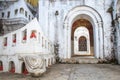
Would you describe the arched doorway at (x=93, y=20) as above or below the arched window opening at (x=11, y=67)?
above

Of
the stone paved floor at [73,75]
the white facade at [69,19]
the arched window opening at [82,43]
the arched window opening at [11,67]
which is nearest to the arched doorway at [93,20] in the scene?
the white facade at [69,19]

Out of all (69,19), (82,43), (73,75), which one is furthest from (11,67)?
(82,43)

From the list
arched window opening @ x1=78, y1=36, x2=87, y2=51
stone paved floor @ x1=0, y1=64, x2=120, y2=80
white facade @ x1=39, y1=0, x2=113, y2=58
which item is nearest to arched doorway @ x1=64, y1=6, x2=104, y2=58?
white facade @ x1=39, y1=0, x2=113, y2=58

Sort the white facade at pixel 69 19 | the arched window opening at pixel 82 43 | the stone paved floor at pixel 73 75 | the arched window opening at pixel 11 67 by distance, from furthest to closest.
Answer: the arched window opening at pixel 82 43 → the white facade at pixel 69 19 → the arched window opening at pixel 11 67 → the stone paved floor at pixel 73 75

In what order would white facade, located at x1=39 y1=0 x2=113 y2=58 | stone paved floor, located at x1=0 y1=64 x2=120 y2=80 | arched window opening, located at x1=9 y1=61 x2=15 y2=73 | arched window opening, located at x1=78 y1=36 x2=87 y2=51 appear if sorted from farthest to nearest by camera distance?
arched window opening, located at x1=78 y1=36 x2=87 y2=51
white facade, located at x1=39 y1=0 x2=113 y2=58
arched window opening, located at x1=9 y1=61 x2=15 y2=73
stone paved floor, located at x1=0 y1=64 x2=120 y2=80

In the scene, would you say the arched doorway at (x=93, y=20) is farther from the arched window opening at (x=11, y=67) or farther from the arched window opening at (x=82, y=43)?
the arched window opening at (x=82, y=43)

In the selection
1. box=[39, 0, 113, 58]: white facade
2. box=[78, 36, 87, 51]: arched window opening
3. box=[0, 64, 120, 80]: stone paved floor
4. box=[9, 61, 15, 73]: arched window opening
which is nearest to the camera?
box=[0, 64, 120, 80]: stone paved floor

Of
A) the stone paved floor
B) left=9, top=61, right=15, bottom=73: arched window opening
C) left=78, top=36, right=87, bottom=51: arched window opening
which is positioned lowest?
the stone paved floor

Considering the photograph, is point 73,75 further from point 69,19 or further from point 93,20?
point 93,20

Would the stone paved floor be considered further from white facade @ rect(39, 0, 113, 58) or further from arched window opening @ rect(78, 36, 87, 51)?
arched window opening @ rect(78, 36, 87, 51)

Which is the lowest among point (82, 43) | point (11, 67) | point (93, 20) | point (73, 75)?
point (73, 75)

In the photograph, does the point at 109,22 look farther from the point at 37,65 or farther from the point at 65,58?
the point at 37,65

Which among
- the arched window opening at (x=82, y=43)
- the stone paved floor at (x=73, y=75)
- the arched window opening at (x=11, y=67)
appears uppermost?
the arched window opening at (x=82, y=43)

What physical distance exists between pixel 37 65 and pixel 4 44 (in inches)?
111
